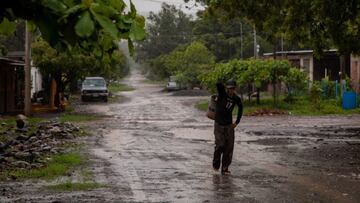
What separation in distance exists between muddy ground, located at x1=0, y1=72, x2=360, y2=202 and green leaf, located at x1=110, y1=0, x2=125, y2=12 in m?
5.36

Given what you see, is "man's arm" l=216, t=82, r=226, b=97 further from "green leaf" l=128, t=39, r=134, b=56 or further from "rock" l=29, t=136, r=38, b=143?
"rock" l=29, t=136, r=38, b=143

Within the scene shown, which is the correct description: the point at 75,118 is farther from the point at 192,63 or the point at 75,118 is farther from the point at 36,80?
the point at 192,63

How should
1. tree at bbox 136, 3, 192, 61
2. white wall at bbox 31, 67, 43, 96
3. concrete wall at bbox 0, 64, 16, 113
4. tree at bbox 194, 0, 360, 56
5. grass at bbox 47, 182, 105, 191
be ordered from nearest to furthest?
1. grass at bbox 47, 182, 105, 191
2. tree at bbox 194, 0, 360, 56
3. concrete wall at bbox 0, 64, 16, 113
4. white wall at bbox 31, 67, 43, 96
5. tree at bbox 136, 3, 192, 61

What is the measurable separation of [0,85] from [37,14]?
27524mm

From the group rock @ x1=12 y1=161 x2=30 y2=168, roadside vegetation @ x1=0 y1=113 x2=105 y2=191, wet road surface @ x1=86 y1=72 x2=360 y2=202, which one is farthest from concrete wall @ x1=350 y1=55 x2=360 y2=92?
rock @ x1=12 y1=161 x2=30 y2=168

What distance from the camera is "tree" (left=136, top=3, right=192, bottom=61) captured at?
A: 353ft

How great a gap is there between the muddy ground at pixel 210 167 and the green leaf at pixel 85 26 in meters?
5.90

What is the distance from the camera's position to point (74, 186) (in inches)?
404

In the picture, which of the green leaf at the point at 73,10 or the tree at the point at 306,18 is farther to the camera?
the tree at the point at 306,18

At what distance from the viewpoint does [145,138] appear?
65.8 feet

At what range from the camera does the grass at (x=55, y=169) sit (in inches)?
459

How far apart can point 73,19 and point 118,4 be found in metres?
0.55

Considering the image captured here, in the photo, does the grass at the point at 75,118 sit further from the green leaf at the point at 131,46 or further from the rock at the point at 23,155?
the green leaf at the point at 131,46

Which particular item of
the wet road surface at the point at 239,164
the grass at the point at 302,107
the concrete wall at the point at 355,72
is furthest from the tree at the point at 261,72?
the wet road surface at the point at 239,164
